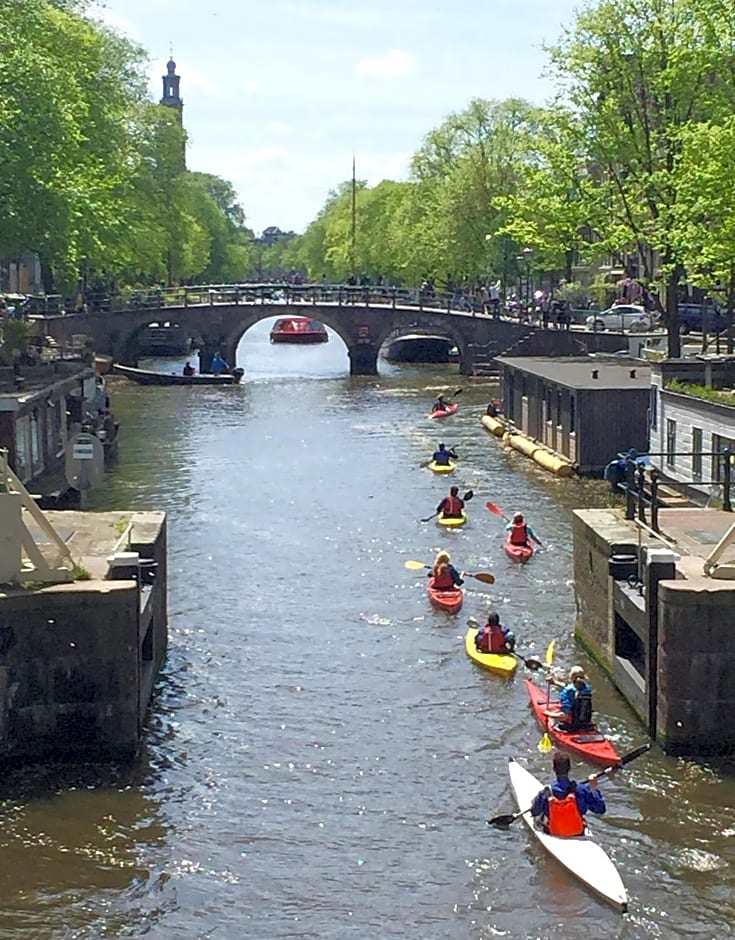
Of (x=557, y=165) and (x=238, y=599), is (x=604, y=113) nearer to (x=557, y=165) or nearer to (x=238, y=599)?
(x=557, y=165)

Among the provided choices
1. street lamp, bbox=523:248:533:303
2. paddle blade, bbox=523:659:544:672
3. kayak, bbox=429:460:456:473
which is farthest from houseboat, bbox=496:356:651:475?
street lamp, bbox=523:248:533:303

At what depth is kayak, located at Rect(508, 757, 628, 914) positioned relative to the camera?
18500 millimetres

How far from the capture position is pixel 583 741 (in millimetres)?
22969

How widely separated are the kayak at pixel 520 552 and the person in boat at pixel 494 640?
Result: 26.4 feet

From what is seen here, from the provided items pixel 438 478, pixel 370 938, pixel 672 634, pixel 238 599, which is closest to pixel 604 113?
pixel 438 478

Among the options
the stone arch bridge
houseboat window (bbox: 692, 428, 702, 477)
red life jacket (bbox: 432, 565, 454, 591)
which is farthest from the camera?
the stone arch bridge

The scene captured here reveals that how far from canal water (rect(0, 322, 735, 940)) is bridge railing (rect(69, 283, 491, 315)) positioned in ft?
163

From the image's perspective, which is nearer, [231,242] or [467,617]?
[467,617]

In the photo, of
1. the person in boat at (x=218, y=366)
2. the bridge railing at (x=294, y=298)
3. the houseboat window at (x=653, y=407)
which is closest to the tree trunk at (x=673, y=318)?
the houseboat window at (x=653, y=407)

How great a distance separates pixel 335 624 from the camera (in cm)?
3148

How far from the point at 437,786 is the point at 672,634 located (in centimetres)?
400

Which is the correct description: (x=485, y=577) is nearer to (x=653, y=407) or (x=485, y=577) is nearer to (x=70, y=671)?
(x=70, y=671)

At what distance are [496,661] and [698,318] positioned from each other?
163 feet

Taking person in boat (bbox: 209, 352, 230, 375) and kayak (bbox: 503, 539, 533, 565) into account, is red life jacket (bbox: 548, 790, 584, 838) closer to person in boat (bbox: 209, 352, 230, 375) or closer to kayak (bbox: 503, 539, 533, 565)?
kayak (bbox: 503, 539, 533, 565)
